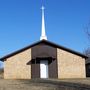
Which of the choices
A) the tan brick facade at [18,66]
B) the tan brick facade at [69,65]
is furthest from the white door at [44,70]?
the tan brick facade at [69,65]

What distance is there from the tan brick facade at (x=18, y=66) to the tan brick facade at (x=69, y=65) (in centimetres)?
361

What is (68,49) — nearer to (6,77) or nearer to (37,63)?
(37,63)

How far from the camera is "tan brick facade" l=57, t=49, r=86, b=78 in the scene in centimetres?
4316

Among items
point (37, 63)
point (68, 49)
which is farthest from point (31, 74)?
point (68, 49)

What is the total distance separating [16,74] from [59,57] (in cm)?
538

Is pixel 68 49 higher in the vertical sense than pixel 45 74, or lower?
higher

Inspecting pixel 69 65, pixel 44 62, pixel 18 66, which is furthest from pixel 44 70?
pixel 18 66

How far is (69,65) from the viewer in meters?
43.4

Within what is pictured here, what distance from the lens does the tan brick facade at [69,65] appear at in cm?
4316

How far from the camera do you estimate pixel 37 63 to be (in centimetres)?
4362

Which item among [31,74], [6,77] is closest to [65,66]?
[31,74]

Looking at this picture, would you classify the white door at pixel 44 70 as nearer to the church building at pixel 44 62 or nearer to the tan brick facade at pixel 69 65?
the church building at pixel 44 62

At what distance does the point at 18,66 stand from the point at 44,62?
121 inches

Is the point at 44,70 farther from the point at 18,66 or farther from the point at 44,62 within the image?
the point at 18,66
